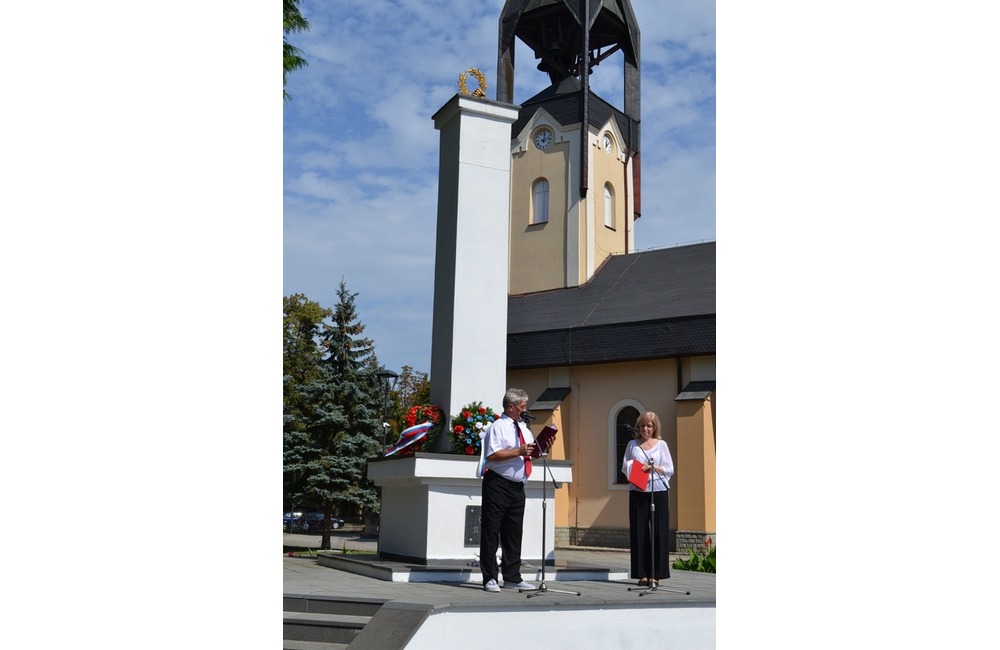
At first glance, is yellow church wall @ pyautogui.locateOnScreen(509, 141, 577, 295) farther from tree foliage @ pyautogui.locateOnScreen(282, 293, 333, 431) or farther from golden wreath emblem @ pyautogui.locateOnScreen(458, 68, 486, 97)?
golden wreath emblem @ pyautogui.locateOnScreen(458, 68, 486, 97)

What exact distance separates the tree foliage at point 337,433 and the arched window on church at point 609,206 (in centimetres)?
925

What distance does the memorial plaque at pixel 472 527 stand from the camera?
9047 mm

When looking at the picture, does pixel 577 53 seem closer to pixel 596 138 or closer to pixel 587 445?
pixel 596 138

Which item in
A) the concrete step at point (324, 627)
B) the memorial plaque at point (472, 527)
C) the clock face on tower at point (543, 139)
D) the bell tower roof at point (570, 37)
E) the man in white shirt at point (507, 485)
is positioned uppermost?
the bell tower roof at point (570, 37)

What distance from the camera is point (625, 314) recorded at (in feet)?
79.2

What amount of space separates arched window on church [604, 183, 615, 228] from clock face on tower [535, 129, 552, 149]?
7.41 ft

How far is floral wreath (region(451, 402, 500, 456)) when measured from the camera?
919 centimetres

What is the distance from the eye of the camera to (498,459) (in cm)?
712

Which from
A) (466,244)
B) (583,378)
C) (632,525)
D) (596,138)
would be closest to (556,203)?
(596,138)

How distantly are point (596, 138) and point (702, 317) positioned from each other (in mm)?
9589

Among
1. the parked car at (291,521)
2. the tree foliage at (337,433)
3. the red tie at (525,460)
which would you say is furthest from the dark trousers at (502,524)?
the parked car at (291,521)

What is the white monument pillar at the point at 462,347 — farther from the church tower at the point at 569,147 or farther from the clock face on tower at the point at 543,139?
the clock face on tower at the point at 543,139

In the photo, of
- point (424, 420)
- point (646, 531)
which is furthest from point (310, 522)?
point (646, 531)

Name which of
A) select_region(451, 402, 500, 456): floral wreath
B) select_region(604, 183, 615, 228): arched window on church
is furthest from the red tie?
select_region(604, 183, 615, 228): arched window on church
